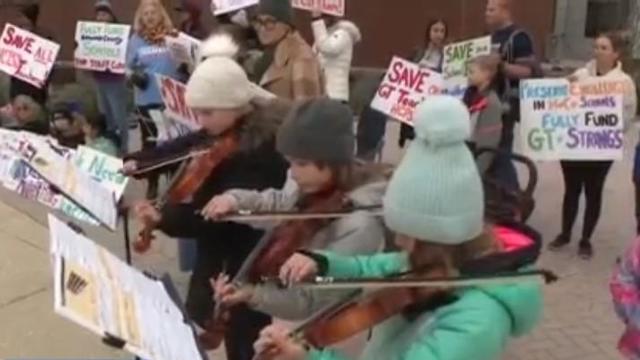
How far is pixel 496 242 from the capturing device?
259 cm

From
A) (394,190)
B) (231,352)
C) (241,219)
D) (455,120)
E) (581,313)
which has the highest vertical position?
(455,120)

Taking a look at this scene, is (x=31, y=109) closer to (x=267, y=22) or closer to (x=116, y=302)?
(x=267, y=22)

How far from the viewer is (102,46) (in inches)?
345

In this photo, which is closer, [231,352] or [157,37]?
[231,352]

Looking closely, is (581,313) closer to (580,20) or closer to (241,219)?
(241,219)

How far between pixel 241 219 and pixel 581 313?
311cm

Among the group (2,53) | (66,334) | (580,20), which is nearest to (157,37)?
(2,53)

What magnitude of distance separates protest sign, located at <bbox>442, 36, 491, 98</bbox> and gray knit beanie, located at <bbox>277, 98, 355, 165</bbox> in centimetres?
417

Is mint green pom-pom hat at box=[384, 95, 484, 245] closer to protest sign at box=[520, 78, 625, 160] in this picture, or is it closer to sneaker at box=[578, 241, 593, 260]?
protest sign at box=[520, 78, 625, 160]

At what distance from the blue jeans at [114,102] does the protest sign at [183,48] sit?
1.56 meters

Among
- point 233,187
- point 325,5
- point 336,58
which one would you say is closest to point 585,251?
point 336,58

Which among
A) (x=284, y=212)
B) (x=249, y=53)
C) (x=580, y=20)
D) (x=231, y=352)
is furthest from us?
(x=580, y=20)

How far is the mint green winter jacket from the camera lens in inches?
92.5

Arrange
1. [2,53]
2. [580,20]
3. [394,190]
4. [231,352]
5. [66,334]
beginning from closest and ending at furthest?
[394,190] → [231,352] → [66,334] → [2,53] → [580,20]
